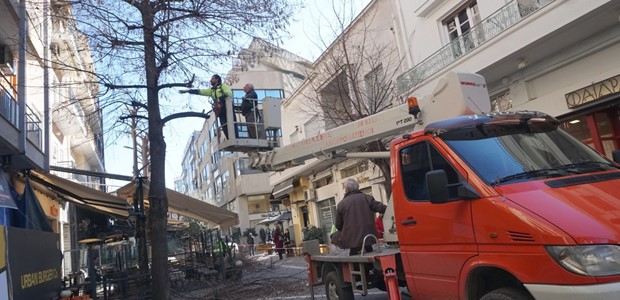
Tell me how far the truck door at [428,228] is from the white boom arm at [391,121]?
41.1 inches

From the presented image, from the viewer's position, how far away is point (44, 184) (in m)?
12.5

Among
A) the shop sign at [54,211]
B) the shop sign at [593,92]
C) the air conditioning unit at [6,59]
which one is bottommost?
the shop sign at [54,211]

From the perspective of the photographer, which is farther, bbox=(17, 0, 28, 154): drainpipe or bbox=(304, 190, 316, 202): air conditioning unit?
bbox=(304, 190, 316, 202): air conditioning unit

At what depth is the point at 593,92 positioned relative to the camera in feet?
35.0

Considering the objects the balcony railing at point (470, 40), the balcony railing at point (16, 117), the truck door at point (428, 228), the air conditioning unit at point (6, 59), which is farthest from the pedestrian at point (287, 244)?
the truck door at point (428, 228)

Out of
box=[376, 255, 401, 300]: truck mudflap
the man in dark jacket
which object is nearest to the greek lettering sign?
the man in dark jacket

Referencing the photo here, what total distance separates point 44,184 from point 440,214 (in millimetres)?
11563

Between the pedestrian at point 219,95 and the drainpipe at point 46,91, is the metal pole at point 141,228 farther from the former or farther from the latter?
the pedestrian at point 219,95

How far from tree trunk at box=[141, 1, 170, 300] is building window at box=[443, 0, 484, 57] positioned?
8428mm

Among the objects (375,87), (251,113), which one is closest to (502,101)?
(375,87)

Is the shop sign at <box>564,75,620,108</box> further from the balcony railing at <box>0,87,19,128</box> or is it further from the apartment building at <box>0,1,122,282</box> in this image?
the balcony railing at <box>0,87,19,128</box>

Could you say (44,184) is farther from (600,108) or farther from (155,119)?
(600,108)

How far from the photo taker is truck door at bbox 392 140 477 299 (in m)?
4.17

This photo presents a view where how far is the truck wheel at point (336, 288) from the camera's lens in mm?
6609
